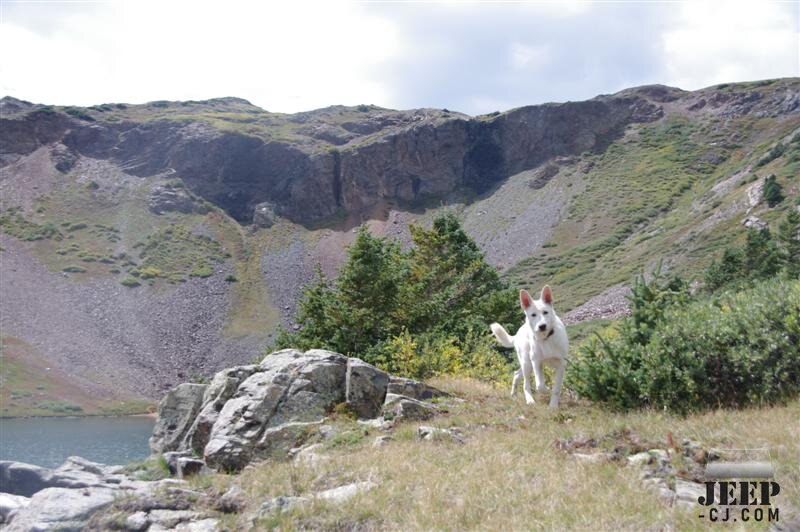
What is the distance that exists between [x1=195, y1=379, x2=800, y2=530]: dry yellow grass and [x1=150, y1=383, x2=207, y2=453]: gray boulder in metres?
7.27

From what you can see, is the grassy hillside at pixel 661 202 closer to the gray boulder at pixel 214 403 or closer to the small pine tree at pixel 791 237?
the small pine tree at pixel 791 237

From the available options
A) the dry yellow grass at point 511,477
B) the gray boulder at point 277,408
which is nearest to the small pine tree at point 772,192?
the gray boulder at point 277,408

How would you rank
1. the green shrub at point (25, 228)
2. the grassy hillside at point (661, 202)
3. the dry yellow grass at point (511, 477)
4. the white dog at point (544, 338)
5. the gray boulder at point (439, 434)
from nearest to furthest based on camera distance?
the dry yellow grass at point (511, 477)
the gray boulder at point (439, 434)
the white dog at point (544, 338)
the grassy hillside at point (661, 202)
the green shrub at point (25, 228)

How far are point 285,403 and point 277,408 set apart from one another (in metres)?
0.18

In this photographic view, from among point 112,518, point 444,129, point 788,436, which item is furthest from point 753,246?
point 444,129

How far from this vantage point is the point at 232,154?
529 feet

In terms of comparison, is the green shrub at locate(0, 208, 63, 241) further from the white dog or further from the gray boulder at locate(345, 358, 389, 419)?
the white dog

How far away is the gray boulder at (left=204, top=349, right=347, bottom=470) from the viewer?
1147 cm

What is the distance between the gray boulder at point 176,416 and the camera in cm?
1619

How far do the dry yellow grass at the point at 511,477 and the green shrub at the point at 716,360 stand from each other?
546mm

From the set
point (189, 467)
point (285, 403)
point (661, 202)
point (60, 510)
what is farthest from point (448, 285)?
point (661, 202)

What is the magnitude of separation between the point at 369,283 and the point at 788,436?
1768cm

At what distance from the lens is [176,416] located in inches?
659

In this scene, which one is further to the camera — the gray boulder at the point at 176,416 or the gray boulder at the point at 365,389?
the gray boulder at the point at 176,416
